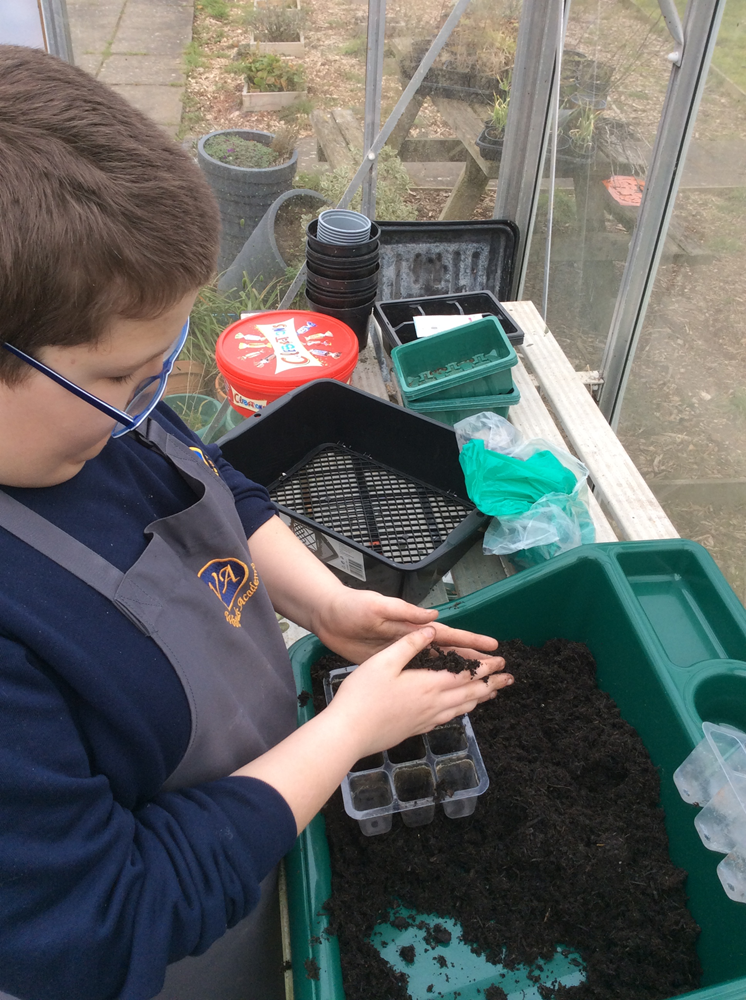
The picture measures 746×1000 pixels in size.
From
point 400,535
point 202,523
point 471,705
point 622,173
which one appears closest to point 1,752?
point 202,523

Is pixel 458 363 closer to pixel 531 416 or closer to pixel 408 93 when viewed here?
pixel 531 416

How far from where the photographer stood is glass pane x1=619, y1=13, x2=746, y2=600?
5.79 feet

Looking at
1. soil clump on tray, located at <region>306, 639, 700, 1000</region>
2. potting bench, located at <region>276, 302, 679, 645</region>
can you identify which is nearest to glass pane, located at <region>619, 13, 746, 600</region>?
potting bench, located at <region>276, 302, 679, 645</region>

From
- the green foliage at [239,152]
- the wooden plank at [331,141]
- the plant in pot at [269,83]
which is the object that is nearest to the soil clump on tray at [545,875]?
the wooden plank at [331,141]

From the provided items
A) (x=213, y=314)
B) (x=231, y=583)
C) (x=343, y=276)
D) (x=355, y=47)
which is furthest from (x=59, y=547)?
Result: (x=355, y=47)

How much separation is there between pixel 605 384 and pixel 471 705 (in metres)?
1.72

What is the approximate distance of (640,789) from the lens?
0.98 meters

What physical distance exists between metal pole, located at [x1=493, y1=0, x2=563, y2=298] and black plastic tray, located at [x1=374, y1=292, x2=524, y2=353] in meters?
0.74

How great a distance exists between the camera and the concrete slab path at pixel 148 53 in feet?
13.6

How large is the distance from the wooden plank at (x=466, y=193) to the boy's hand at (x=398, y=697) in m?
2.54

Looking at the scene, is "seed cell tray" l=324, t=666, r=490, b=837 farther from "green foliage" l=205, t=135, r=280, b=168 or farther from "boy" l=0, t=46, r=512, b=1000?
"green foliage" l=205, t=135, r=280, b=168

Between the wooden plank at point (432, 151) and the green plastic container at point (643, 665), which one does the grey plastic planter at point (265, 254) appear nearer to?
the wooden plank at point (432, 151)

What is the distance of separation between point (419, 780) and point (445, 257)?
193 centimetres

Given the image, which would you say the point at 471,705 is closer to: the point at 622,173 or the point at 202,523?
the point at 202,523
